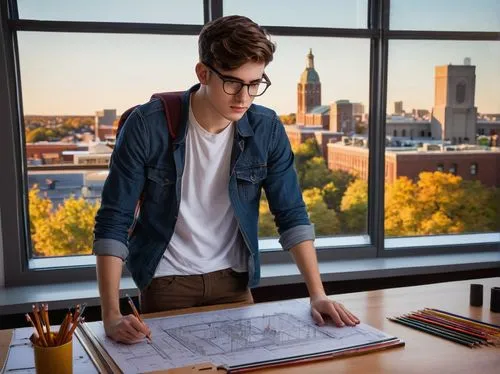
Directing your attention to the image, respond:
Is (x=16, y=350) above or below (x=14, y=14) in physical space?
below

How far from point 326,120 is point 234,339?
2.39 meters

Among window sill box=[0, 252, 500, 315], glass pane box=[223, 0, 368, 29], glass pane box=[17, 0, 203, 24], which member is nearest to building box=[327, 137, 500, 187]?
window sill box=[0, 252, 500, 315]

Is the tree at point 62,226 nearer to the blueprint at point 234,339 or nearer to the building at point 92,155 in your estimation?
the building at point 92,155

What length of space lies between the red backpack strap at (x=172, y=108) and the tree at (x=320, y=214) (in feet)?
6.48

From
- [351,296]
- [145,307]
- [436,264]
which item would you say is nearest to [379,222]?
[436,264]

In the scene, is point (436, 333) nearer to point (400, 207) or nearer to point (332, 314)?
point (332, 314)

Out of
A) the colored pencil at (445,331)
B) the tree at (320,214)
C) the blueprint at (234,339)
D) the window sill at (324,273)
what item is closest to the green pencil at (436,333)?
the colored pencil at (445,331)

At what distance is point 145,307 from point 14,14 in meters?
2.03

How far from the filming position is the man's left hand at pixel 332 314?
1901mm

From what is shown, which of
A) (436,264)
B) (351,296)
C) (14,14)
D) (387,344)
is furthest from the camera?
(436,264)

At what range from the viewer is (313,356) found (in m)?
1.64

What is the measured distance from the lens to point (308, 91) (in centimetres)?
388

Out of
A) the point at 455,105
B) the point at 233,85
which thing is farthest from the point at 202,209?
the point at 455,105

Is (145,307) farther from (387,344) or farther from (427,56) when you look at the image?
(427,56)
